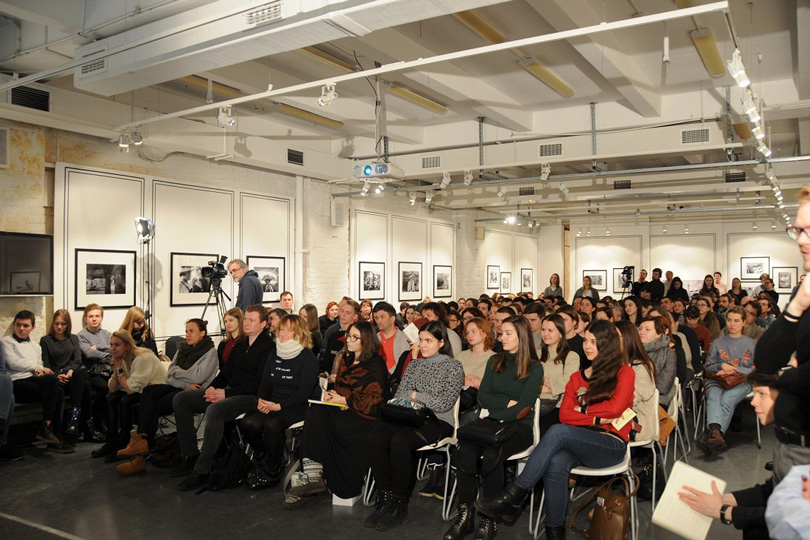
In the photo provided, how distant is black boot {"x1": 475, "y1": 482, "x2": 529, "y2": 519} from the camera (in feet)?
12.5

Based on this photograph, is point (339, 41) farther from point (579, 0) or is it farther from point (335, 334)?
point (335, 334)

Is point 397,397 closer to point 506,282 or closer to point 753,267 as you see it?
point 506,282

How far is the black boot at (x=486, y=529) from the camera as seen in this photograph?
3.82m

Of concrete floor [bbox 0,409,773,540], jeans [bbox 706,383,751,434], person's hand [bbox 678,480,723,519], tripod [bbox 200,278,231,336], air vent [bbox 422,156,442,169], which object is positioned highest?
air vent [bbox 422,156,442,169]

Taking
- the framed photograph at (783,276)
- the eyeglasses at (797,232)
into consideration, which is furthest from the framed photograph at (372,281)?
the framed photograph at (783,276)

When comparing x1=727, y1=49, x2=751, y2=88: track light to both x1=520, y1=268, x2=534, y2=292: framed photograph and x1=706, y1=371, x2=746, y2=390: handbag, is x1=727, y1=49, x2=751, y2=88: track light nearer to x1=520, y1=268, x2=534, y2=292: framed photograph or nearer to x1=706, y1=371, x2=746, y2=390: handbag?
x1=706, y1=371, x2=746, y2=390: handbag

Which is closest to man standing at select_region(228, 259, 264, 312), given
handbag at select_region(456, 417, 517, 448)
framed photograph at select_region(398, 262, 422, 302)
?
handbag at select_region(456, 417, 517, 448)

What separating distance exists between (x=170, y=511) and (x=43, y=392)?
9.15ft

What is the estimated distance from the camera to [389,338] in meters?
5.94

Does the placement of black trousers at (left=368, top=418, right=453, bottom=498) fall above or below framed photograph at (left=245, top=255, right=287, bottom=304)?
below

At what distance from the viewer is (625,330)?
443 cm

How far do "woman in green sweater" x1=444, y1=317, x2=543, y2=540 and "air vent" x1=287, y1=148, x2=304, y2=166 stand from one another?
662cm

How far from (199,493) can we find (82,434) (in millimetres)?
2600

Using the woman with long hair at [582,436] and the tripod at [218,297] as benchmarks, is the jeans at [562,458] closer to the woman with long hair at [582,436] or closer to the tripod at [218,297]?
the woman with long hair at [582,436]
